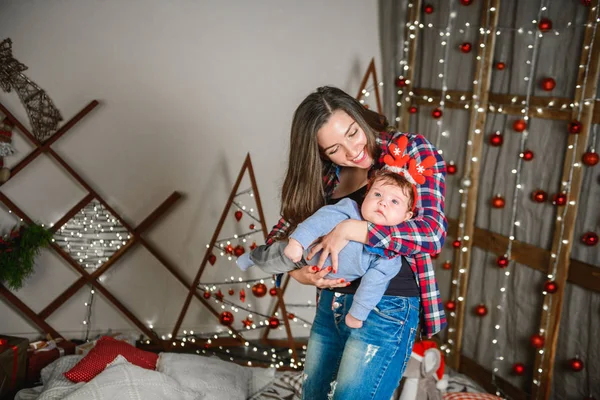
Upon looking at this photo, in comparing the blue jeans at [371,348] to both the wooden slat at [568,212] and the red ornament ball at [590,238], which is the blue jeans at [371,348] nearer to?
the red ornament ball at [590,238]

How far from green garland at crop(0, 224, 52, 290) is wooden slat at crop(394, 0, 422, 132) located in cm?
201

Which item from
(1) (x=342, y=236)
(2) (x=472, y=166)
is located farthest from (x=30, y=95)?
(1) (x=342, y=236)

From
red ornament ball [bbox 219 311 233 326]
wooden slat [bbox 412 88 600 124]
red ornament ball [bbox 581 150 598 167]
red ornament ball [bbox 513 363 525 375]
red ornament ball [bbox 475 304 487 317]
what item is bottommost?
red ornament ball [bbox 219 311 233 326]

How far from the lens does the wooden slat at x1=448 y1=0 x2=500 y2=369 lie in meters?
2.84

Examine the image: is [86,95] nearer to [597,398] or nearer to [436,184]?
[436,184]

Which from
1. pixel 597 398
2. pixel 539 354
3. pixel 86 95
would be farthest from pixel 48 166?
pixel 597 398

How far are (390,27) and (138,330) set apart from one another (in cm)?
223

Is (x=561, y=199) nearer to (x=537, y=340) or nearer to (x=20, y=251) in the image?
(x=537, y=340)

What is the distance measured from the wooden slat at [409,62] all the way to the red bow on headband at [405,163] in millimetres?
2013

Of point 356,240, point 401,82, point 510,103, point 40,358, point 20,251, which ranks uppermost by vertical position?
point 401,82

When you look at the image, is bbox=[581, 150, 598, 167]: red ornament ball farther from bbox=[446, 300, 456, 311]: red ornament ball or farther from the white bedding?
the white bedding

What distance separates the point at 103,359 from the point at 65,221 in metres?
1.09

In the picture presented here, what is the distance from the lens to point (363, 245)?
4.77 ft

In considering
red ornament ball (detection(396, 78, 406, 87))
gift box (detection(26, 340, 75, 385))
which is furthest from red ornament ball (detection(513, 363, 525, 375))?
gift box (detection(26, 340, 75, 385))
